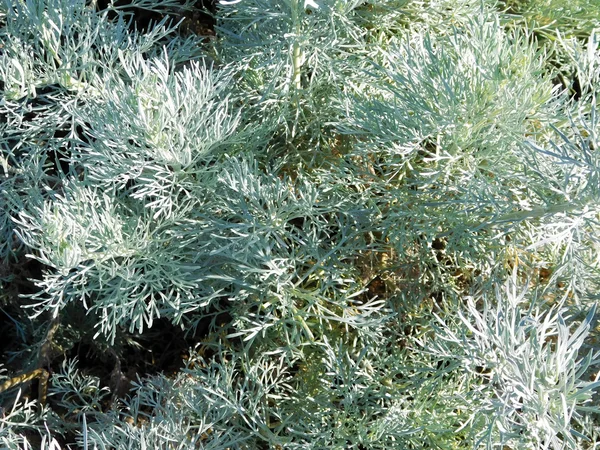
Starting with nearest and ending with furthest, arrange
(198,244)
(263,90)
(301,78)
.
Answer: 1. (198,244)
2. (263,90)
3. (301,78)

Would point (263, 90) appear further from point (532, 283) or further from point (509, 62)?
point (532, 283)

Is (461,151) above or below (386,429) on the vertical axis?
above

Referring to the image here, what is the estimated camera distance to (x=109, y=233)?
1272mm

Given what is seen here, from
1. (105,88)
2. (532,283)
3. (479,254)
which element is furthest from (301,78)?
(532,283)

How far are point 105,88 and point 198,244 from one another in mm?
358

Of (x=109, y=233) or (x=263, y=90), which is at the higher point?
(x=263, y=90)

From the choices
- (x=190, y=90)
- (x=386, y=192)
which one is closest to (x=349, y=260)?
(x=386, y=192)

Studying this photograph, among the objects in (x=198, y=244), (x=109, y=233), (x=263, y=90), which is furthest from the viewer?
(x=263, y=90)

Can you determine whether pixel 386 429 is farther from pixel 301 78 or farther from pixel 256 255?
pixel 301 78

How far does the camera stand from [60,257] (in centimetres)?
115

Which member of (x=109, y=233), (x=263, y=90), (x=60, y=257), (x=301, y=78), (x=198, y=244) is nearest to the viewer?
(x=60, y=257)

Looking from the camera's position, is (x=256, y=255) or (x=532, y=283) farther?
(x=532, y=283)

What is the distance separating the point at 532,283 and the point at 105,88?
39.4 inches

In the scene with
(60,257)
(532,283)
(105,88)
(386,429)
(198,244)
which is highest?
(105,88)
